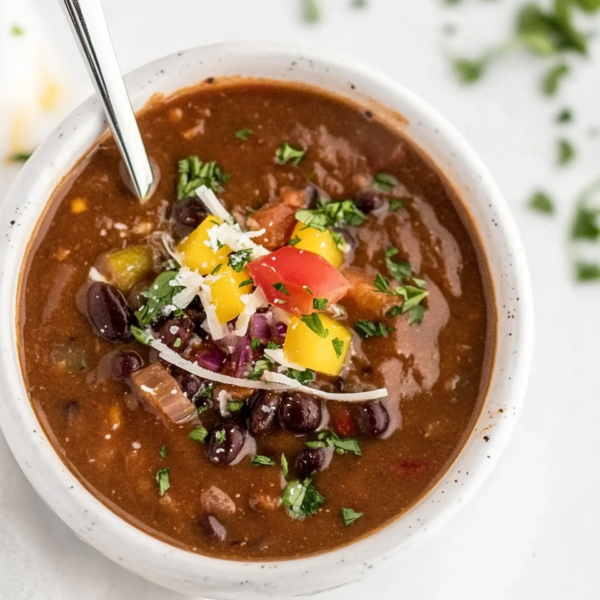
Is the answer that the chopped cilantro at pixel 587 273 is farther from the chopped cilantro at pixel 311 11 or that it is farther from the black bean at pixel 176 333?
the black bean at pixel 176 333

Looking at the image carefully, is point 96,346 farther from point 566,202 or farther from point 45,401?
point 566,202

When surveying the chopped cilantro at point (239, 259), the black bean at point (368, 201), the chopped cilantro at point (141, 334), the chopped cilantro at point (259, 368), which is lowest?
the chopped cilantro at point (259, 368)

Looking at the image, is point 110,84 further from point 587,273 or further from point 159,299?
point 587,273

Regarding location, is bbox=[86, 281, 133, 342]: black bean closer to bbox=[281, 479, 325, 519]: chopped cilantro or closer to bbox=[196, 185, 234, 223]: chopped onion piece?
bbox=[196, 185, 234, 223]: chopped onion piece

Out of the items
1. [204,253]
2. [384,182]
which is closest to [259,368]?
[204,253]

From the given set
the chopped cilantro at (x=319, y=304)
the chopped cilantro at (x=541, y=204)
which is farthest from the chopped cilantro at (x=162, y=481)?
the chopped cilantro at (x=541, y=204)

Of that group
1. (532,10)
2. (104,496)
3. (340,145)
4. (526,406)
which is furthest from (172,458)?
(532,10)
